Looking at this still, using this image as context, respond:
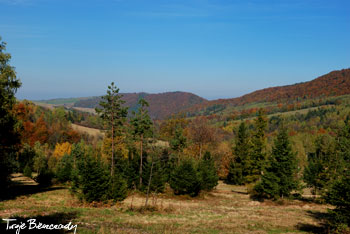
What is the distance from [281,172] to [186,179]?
1414 centimetres

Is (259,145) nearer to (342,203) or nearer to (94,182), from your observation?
(342,203)

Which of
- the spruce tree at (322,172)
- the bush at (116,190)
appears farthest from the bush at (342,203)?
the spruce tree at (322,172)

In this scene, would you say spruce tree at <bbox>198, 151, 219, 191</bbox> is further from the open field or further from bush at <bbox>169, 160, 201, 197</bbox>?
the open field

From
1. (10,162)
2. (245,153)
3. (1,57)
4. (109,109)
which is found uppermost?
(1,57)

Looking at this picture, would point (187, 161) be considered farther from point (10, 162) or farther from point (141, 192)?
point (10, 162)

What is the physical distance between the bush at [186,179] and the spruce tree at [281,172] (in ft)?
33.2

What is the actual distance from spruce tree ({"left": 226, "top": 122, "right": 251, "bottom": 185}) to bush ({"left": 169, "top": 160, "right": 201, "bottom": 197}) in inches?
898

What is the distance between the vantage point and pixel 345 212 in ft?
60.7

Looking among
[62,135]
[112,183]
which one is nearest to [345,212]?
[112,183]

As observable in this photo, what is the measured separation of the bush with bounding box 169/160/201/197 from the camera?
39594 mm

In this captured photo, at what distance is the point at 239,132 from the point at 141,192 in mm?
33366

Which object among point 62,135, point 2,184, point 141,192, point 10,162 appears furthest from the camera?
point 62,135

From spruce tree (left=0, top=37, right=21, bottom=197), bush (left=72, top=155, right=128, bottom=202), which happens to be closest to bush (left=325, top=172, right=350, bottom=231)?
bush (left=72, top=155, right=128, bottom=202)

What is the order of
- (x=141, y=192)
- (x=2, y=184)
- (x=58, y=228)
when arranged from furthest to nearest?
(x=141, y=192) → (x=2, y=184) → (x=58, y=228)
